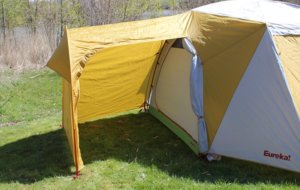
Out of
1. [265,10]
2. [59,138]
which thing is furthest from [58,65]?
[265,10]

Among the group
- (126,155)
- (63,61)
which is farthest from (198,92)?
(63,61)

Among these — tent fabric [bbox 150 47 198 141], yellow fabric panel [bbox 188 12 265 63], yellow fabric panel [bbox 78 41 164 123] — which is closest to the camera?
yellow fabric panel [bbox 188 12 265 63]

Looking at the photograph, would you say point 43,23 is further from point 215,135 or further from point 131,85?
point 215,135

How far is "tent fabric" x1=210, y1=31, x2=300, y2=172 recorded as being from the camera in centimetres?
443

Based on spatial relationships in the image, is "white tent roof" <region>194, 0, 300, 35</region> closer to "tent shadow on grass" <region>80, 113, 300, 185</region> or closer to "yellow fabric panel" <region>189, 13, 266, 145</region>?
"yellow fabric panel" <region>189, 13, 266, 145</region>

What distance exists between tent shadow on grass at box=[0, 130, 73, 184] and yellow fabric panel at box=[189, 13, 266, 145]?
1.94m

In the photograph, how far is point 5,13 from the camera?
37.1 feet

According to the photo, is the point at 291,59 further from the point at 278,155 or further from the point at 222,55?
the point at 278,155

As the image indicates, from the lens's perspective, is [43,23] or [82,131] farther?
[43,23]

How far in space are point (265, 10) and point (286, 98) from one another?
4.01ft

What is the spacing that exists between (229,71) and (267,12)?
0.91 meters

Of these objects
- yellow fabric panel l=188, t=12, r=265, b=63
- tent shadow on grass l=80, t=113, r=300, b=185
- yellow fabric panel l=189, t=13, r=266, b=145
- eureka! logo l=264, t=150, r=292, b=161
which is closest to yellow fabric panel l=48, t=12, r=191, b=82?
yellow fabric panel l=188, t=12, r=265, b=63

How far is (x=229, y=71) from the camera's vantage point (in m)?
4.74

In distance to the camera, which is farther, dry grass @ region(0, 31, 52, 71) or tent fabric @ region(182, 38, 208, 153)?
dry grass @ region(0, 31, 52, 71)
